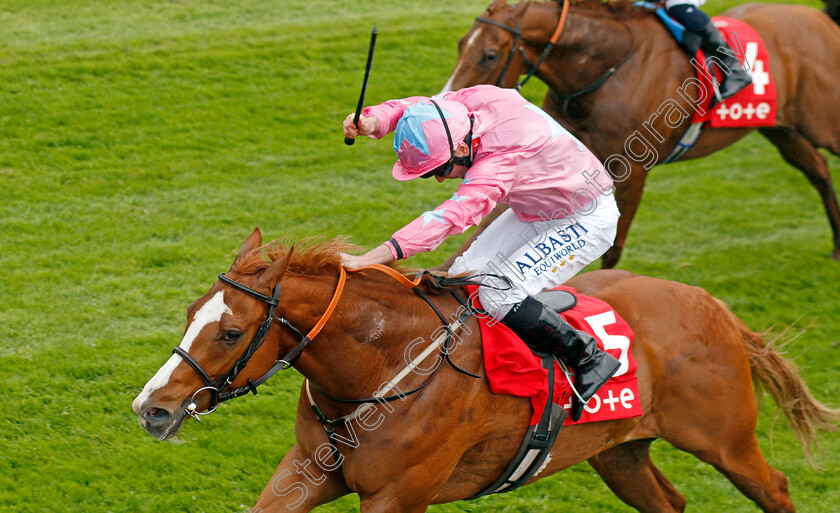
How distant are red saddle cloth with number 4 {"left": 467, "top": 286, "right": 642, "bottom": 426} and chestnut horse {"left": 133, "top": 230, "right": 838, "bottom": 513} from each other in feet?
0.19

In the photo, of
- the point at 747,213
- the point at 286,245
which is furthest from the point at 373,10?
the point at 286,245

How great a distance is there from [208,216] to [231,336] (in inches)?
182

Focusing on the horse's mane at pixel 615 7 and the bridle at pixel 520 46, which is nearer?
the bridle at pixel 520 46

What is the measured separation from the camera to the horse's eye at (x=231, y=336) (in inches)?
109

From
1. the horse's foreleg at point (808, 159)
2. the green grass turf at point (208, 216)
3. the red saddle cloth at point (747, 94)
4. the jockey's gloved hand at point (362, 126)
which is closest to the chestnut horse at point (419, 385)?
A: the jockey's gloved hand at point (362, 126)

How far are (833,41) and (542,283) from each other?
15.3 feet

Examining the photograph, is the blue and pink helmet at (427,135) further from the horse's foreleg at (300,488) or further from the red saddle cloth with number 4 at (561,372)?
the horse's foreleg at (300,488)

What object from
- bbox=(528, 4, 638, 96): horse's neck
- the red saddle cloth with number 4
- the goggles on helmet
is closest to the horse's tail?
the red saddle cloth with number 4

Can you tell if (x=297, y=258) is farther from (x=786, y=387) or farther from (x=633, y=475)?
(x=786, y=387)

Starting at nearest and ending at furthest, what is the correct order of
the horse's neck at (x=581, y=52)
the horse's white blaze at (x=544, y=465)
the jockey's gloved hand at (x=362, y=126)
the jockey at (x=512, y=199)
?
the jockey at (x=512, y=199) → the jockey's gloved hand at (x=362, y=126) → the horse's white blaze at (x=544, y=465) → the horse's neck at (x=581, y=52)

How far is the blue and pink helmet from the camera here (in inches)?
117

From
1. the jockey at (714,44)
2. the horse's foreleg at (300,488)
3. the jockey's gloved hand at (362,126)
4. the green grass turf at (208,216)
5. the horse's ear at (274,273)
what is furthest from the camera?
the jockey at (714,44)

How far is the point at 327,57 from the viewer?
9.93m

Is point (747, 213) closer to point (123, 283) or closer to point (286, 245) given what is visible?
point (123, 283)
